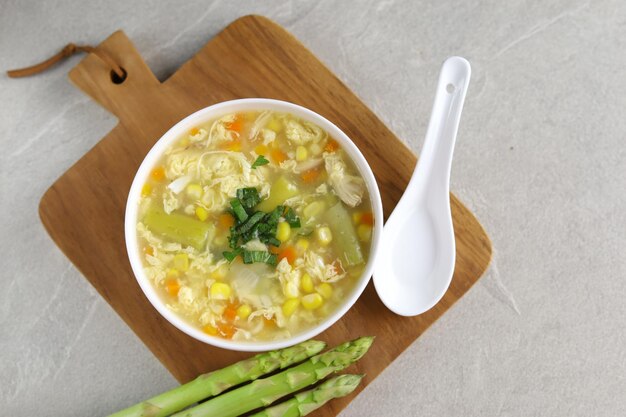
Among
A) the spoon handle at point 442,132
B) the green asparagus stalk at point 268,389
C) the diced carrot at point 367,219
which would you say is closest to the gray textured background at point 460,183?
the spoon handle at point 442,132

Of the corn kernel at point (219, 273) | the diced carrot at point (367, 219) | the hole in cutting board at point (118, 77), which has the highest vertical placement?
the hole in cutting board at point (118, 77)

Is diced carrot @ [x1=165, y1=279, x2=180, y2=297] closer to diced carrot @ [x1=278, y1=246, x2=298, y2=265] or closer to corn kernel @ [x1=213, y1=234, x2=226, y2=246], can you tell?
corn kernel @ [x1=213, y1=234, x2=226, y2=246]

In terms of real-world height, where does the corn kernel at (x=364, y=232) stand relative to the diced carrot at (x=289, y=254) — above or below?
below

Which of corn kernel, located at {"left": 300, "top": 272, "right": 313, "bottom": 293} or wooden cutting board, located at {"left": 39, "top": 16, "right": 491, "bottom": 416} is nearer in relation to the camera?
corn kernel, located at {"left": 300, "top": 272, "right": 313, "bottom": 293}

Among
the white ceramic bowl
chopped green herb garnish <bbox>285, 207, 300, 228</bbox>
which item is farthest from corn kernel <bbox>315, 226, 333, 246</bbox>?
the white ceramic bowl

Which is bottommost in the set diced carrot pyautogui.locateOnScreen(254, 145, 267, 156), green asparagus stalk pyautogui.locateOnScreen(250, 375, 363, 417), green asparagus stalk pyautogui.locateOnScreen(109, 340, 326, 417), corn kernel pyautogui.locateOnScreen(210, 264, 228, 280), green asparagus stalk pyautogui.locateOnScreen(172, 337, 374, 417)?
green asparagus stalk pyautogui.locateOnScreen(250, 375, 363, 417)

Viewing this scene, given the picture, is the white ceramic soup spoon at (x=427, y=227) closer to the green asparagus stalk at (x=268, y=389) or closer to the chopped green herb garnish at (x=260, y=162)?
the green asparagus stalk at (x=268, y=389)

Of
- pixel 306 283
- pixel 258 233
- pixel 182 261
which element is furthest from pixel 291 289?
pixel 182 261
